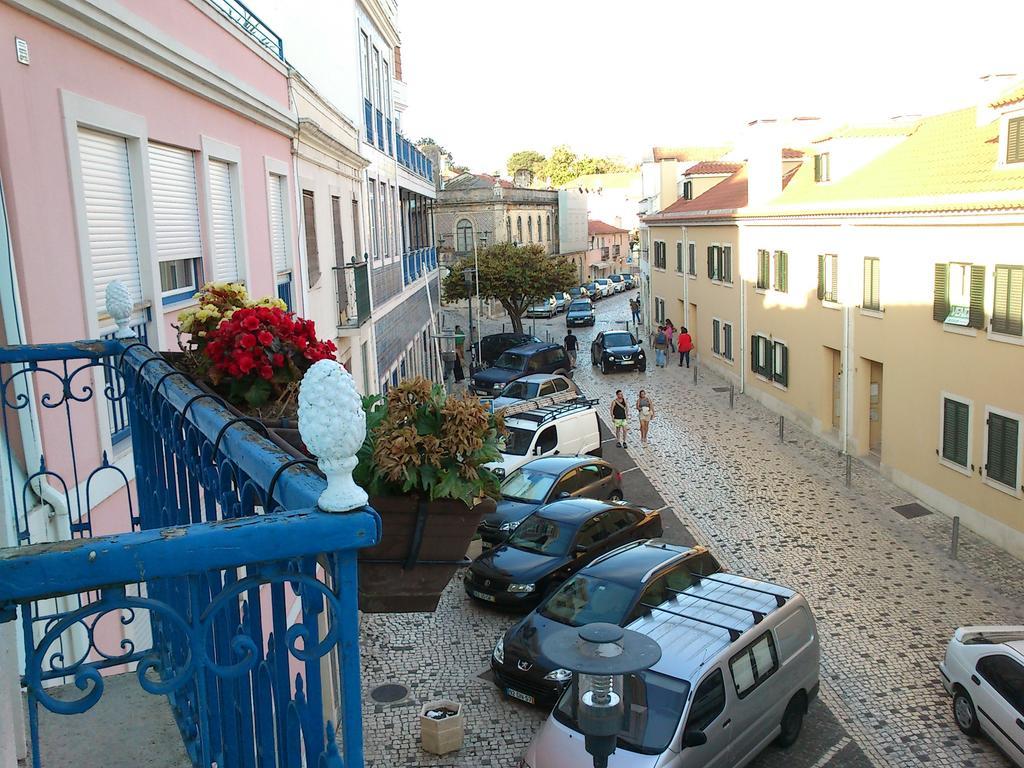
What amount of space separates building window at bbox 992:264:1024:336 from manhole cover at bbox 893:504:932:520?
384cm

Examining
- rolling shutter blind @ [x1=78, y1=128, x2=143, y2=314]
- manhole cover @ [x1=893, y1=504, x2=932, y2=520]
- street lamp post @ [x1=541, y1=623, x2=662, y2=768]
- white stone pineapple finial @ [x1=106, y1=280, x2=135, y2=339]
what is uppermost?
rolling shutter blind @ [x1=78, y1=128, x2=143, y2=314]

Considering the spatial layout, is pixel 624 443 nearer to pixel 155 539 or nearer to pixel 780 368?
pixel 780 368

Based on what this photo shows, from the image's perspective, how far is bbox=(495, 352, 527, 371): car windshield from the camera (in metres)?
30.1

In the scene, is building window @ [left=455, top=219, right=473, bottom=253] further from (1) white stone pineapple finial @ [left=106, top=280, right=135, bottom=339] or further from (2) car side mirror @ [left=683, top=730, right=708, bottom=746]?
(1) white stone pineapple finial @ [left=106, top=280, right=135, bottom=339]

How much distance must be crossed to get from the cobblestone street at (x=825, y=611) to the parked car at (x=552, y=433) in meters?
1.81

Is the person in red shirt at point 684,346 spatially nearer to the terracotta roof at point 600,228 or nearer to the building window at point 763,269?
the building window at point 763,269

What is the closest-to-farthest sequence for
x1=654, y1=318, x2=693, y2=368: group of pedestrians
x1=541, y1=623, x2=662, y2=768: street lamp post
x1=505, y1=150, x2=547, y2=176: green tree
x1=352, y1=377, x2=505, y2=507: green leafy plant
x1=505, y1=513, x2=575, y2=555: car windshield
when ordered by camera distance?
x1=352, y1=377, x2=505, y2=507: green leafy plant → x1=541, y1=623, x2=662, y2=768: street lamp post → x1=505, y1=513, x2=575, y2=555: car windshield → x1=654, y1=318, x2=693, y2=368: group of pedestrians → x1=505, y1=150, x2=547, y2=176: green tree

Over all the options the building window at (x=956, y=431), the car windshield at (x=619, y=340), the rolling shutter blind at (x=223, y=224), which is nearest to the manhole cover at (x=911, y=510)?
the building window at (x=956, y=431)

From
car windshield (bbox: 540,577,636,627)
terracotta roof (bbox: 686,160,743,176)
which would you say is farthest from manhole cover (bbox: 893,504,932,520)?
terracotta roof (bbox: 686,160,743,176)

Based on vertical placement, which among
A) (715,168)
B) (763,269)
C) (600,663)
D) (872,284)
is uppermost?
(715,168)

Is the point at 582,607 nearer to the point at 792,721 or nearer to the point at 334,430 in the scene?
the point at 792,721

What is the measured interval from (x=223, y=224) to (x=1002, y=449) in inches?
512

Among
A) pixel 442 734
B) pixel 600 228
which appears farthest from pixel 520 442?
pixel 600 228

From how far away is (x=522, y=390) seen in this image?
80.7 ft
